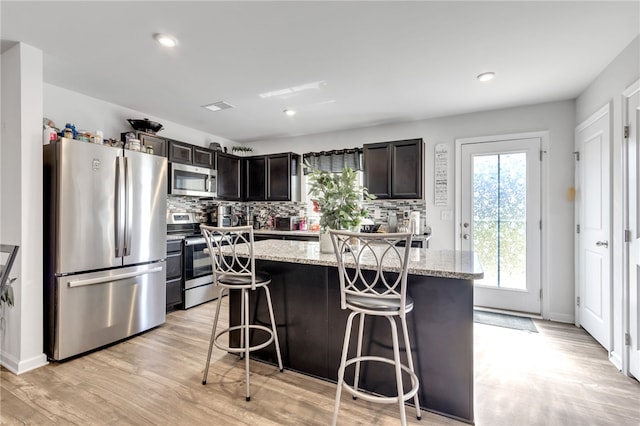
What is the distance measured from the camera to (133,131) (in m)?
3.57

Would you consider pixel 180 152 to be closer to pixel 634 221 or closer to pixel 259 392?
pixel 259 392

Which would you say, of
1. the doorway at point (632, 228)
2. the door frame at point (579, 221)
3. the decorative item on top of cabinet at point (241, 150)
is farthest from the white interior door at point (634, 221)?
the decorative item on top of cabinet at point (241, 150)

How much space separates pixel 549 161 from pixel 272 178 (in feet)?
11.9

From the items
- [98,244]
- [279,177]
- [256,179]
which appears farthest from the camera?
[256,179]

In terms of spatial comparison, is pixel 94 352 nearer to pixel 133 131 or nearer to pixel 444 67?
pixel 133 131

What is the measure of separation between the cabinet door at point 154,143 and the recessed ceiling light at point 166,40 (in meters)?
1.57

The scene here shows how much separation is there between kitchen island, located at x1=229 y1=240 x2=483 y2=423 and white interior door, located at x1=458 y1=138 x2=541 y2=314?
72.1 inches

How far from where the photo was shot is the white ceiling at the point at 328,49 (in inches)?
73.2

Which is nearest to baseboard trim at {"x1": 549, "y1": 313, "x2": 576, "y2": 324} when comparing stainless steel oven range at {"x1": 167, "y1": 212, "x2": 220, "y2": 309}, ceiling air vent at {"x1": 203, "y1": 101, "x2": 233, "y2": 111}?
stainless steel oven range at {"x1": 167, "y1": 212, "x2": 220, "y2": 309}

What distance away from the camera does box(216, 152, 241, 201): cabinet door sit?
15.1 ft

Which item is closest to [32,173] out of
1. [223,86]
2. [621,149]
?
[223,86]

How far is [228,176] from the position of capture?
4766mm

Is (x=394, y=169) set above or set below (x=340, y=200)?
above

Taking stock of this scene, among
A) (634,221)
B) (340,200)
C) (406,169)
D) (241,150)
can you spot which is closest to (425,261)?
(340,200)
